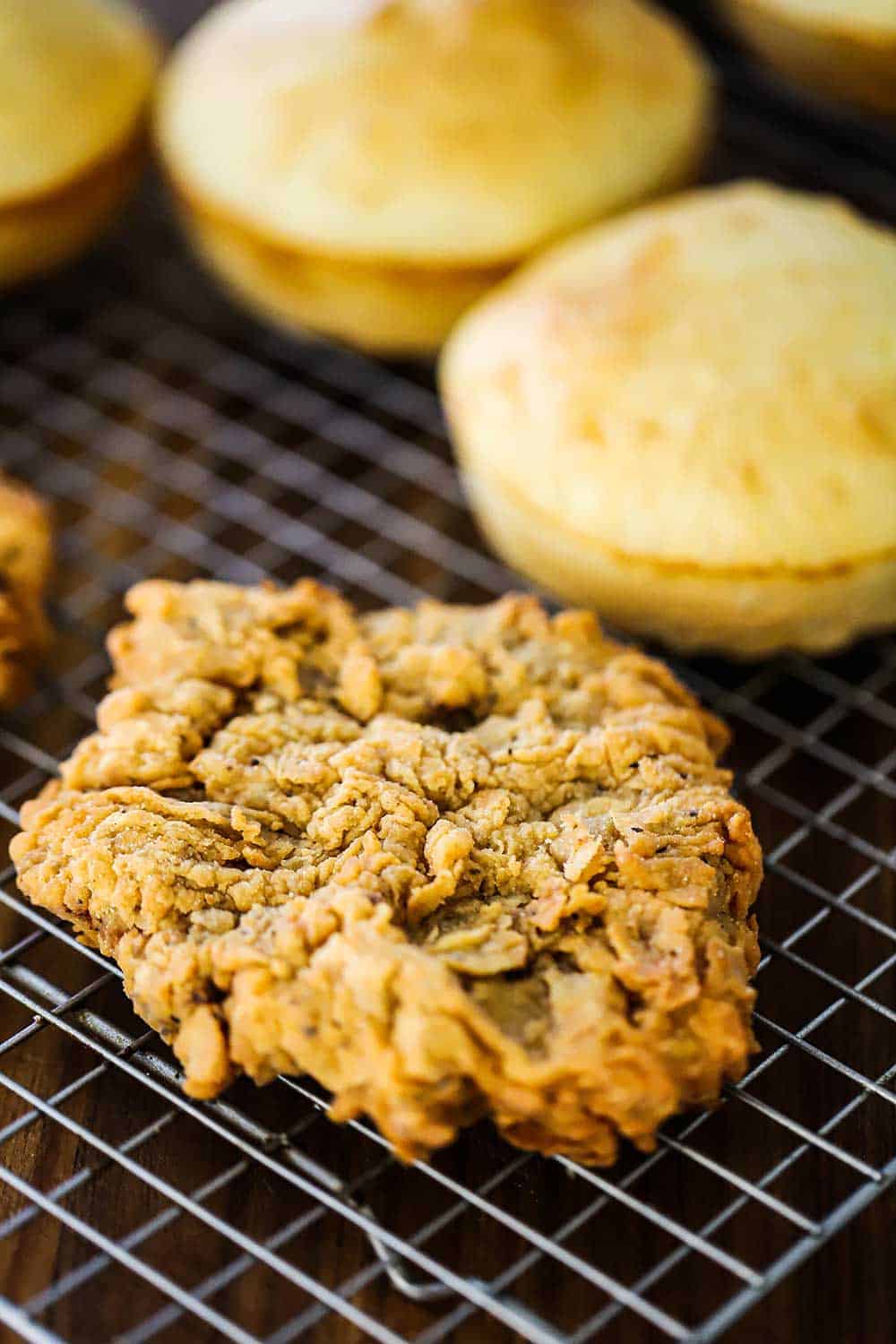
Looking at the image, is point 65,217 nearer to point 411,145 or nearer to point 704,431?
point 411,145

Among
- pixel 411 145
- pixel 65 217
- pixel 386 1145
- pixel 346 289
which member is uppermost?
pixel 411 145

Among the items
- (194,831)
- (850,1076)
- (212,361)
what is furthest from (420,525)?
(850,1076)

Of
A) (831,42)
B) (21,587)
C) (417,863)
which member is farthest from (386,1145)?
(831,42)

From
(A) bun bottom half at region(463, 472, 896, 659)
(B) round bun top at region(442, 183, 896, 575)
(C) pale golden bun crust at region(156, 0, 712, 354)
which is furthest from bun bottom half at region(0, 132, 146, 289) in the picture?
(A) bun bottom half at region(463, 472, 896, 659)

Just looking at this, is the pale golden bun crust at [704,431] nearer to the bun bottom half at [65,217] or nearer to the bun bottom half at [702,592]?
the bun bottom half at [702,592]

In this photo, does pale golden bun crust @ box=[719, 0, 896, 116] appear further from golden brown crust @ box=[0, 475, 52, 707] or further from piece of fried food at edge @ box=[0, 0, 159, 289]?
golden brown crust @ box=[0, 475, 52, 707]

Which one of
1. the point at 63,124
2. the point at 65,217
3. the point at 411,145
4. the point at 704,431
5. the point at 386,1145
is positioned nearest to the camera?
the point at 386,1145

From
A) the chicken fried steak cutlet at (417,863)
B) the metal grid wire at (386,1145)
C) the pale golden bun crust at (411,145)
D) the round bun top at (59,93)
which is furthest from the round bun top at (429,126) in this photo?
the chicken fried steak cutlet at (417,863)

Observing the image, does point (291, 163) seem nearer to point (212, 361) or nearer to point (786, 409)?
point (212, 361)
